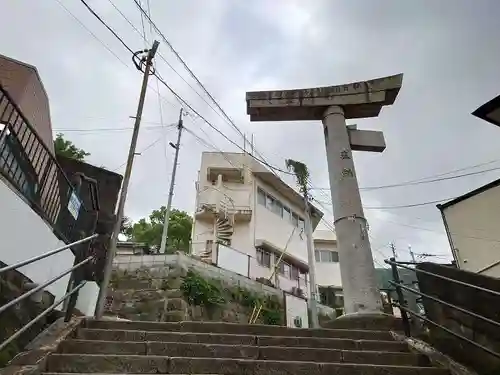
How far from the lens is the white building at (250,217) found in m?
19.5

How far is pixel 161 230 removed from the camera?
73.5 ft

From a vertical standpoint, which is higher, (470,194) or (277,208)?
(277,208)

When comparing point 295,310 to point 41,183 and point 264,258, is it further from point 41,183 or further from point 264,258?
point 41,183

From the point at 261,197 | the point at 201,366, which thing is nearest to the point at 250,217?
the point at 261,197

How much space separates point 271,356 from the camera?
3850mm

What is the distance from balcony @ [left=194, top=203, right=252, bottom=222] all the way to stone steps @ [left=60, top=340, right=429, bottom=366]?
1588 centimetres

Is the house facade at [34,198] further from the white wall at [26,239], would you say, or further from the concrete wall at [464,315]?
the concrete wall at [464,315]

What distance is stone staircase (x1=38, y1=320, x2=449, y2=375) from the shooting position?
3377 millimetres

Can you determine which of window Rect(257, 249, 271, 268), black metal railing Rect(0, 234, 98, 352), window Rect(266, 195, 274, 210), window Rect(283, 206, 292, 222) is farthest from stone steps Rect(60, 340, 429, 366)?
window Rect(283, 206, 292, 222)

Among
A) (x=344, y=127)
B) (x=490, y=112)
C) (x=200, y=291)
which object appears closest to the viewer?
(x=490, y=112)

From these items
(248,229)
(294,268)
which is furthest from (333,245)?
(248,229)

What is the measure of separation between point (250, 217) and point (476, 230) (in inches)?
458

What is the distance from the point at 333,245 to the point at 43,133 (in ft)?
70.0

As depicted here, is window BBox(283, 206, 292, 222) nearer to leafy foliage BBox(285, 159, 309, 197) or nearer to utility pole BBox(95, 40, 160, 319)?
leafy foliage BBox(285, 159, 309, 197)
